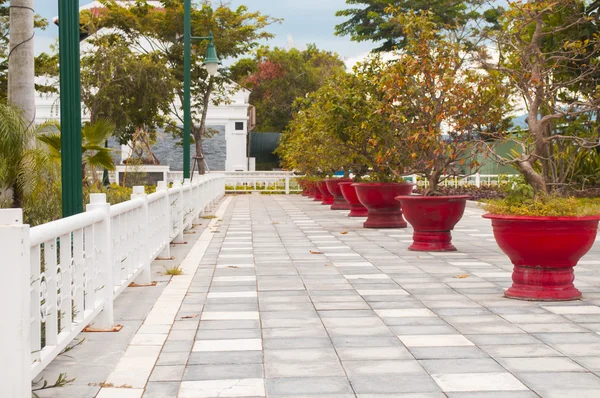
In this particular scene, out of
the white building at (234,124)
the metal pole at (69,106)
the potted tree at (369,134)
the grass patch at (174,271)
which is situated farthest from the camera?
the white building at (234,124)

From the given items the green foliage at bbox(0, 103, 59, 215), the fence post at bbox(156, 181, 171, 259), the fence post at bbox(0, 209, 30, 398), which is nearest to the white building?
the fence post at bbox(156, 181, 171, 259)

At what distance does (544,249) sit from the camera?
287 inches

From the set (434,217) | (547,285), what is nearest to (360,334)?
(547,285)

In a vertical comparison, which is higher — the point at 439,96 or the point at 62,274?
the point at 439,96

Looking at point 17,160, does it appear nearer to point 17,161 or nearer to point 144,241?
point 17,161

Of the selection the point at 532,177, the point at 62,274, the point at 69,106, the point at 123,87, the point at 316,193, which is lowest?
the point at 316,193

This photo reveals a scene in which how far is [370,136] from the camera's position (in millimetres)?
15812

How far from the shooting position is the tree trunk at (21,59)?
10875 millimetres

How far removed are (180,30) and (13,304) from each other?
99.9 ft

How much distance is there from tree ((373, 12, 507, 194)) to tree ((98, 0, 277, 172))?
19.3 metres

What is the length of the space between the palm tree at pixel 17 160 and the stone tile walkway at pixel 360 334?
209 centimetres

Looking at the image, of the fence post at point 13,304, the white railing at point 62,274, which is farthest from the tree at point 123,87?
the fence post at point 13,304

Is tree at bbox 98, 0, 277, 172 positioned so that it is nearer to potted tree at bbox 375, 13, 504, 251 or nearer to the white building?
the white building

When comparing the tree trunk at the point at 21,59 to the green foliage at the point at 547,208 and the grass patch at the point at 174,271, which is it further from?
the green foliage at the point at 547,208
